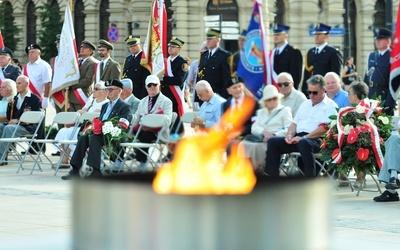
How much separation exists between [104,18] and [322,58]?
143ft

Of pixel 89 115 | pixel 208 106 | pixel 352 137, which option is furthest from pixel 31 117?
pixel 352 137

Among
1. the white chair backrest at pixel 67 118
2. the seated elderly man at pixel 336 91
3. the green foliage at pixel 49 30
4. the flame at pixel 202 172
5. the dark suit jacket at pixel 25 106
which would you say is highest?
the green foliage at pixel 49 30

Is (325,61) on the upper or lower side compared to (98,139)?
upper

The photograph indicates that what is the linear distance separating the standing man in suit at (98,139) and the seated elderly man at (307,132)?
8.73ft

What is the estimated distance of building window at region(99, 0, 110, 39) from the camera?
60188 mm

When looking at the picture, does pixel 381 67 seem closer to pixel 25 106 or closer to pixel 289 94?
pixel 289 94

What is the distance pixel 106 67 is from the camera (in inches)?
726

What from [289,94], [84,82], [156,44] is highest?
[156,44]

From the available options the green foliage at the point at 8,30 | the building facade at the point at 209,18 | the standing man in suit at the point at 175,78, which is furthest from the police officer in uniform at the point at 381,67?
the green foliage at the point at 8,30

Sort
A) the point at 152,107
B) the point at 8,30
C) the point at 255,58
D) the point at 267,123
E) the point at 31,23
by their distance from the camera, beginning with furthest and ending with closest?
the point at 31,23 < the point at 8,30 < the point at 152,107 < the point at 255,58 < the point at 267,123

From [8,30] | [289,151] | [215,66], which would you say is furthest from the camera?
[8,30]

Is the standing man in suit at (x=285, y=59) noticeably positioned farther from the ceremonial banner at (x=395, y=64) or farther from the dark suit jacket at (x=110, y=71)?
the ceremonial banner at (x=395, y=64)

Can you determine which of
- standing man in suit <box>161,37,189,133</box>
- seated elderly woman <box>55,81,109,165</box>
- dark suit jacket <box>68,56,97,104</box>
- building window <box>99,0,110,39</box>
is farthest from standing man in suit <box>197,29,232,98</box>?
building window <box>99,0,110,39</box>

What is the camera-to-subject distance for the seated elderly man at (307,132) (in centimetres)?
1313
